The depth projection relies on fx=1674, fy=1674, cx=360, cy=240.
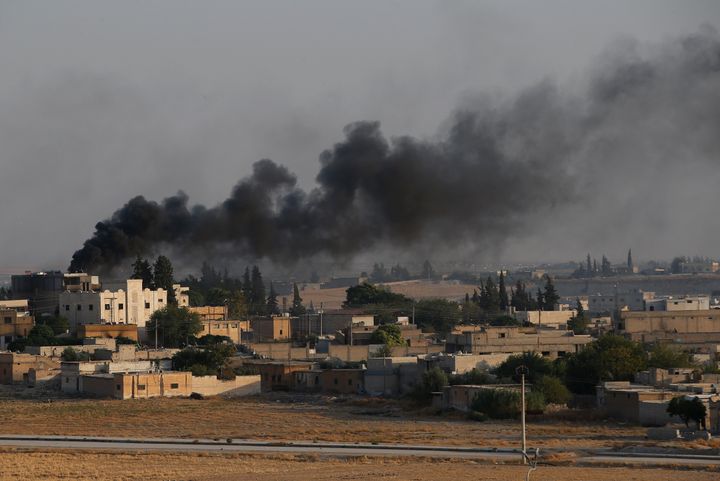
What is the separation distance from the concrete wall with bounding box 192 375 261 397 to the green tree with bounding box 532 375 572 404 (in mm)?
13760

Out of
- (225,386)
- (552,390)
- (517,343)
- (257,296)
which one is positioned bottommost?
(552,390)

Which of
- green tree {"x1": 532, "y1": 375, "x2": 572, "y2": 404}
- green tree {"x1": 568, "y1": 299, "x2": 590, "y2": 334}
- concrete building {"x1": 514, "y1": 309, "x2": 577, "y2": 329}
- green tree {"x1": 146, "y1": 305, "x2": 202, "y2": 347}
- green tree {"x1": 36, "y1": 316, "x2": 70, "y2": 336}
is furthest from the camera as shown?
concrete building {"x1": 514, "y1": 309, "x2": 577, "y2": 329}

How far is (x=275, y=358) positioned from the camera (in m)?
80.0

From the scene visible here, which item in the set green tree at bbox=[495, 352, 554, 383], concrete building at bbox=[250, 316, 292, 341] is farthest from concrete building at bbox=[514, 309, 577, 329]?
green tree at bbox=[495, 352, 554, 383]

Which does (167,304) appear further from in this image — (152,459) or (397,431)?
(152,459)

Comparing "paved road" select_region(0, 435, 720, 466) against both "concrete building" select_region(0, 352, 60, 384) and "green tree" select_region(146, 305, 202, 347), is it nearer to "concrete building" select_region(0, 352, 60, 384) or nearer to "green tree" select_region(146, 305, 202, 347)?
"concrete building" select_region(0, 352, 60, 384)

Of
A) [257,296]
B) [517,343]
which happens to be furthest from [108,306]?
[257,296]

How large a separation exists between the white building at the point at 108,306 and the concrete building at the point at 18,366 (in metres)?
11.7

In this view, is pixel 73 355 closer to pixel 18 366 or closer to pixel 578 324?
pixel 18 366

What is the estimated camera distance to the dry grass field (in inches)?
1522

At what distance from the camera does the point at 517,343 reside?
75375 millimetres

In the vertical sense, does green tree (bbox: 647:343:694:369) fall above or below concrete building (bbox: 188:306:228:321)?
below

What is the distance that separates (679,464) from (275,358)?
138 feet

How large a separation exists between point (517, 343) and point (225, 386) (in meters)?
14.7
